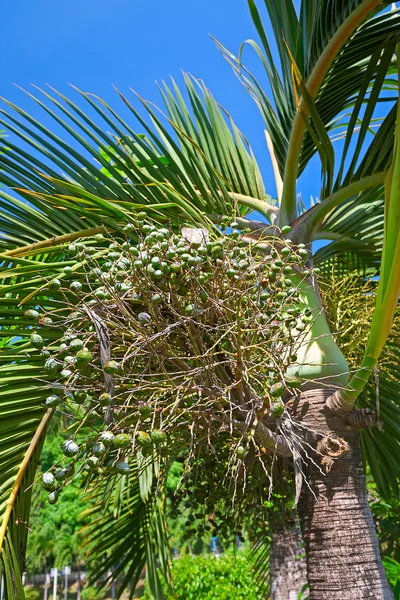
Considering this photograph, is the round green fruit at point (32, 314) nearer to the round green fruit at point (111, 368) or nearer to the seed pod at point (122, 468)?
the round green fruit at point (111, 368)

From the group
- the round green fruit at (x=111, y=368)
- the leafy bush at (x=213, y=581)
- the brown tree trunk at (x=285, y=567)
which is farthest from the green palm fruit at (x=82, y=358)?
the leafy bush at (x=213, y=581)

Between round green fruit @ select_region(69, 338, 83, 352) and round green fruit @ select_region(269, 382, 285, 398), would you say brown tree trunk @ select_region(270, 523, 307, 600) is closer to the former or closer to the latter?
round green fruit @ select_region(269, 382, 285, 398)

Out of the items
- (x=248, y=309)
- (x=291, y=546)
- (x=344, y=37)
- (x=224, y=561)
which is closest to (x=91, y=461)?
(x=248, y=309)

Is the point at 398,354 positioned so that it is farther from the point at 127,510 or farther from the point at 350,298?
the point at 127,510

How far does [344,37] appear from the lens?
219 centimetres

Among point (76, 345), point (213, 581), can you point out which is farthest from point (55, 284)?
point (213, 581)

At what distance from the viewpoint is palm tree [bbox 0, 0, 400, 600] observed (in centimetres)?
190

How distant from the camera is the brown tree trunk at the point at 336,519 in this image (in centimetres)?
187

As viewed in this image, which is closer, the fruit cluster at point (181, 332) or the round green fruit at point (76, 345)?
the round green fruit at point (76, 345)

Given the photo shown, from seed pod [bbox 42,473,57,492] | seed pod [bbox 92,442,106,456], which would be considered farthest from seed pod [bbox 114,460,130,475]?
seed pod [bbox 42,473,57,492]

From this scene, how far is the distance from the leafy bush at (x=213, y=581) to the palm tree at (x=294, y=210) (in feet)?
13.5

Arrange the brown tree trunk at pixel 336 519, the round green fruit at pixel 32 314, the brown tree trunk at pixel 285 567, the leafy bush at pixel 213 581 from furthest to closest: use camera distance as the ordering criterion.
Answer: the leafy bush at pixel 213 581
the brown tree trunk at pixel 285 567
the brown tree trunk at pixel 336 519
the round green fruit at pixel 32 314

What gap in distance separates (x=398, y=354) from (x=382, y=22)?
1.55 metres

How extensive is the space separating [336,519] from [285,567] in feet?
9.89
